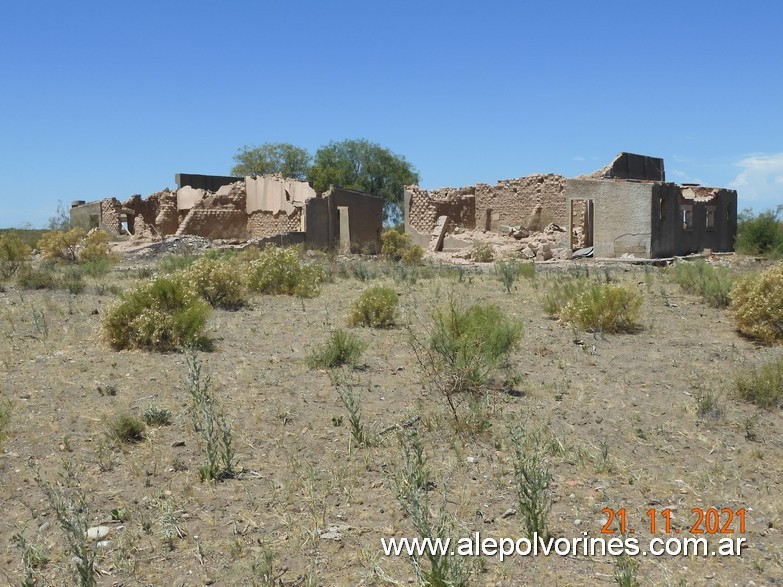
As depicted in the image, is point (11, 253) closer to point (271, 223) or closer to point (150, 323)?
point (150, 323)

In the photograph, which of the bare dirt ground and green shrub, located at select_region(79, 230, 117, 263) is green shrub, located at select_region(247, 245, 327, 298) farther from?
green shrub, located at select_region(79, 230, 117, 263)

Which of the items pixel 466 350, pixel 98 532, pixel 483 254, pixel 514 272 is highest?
pixel 483 254

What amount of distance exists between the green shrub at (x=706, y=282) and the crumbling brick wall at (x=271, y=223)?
16.0 m

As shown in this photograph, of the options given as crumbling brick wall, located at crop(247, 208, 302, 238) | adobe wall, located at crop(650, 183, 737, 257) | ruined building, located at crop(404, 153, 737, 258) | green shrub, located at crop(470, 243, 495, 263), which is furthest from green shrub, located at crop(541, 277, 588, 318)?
crumbling brick wall, located at crop(247, 208, 302, 238)

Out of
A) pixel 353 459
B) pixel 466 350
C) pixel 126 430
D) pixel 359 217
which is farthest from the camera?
pixel 359 217

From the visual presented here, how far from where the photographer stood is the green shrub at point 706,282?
12.8m

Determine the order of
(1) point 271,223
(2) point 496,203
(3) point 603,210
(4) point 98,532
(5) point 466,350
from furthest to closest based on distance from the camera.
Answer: (2) point 496,203 < (1) point 271,223 < (3) point 603,210 < (5) point 466,350 < (4) point 98,532

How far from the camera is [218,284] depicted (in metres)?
12.9

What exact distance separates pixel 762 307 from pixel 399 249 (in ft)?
57.1

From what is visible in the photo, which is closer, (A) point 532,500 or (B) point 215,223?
(A) point 532,500

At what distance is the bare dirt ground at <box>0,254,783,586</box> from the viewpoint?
171 inches

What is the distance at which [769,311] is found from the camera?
405 inches

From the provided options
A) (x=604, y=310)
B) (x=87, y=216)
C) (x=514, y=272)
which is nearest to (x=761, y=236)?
(x=514, y=272)

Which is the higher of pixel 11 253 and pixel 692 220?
pixel 692 220
